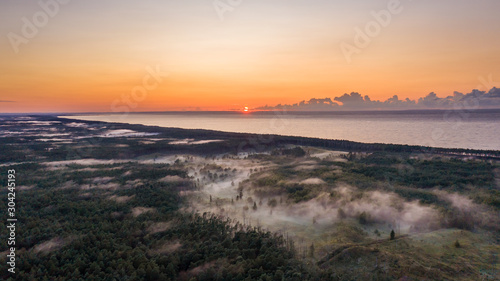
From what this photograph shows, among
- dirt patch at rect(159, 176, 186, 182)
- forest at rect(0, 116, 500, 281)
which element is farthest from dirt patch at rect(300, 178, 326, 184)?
dirt patch at rect(159, 176, 186, 182)

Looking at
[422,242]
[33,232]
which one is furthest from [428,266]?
[33,232]

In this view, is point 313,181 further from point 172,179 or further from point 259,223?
point 172,179

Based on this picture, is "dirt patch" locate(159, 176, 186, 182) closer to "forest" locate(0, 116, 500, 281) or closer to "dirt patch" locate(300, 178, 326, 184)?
"forest" locate(0, 116, 500, 281)

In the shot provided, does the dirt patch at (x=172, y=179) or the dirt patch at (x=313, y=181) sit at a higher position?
the dirt patch at (x=313, y=181)

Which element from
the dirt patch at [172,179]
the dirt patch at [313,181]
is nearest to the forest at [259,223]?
the dirt patch at [313,181]

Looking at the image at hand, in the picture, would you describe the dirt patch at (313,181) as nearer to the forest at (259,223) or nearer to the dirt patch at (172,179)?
the forest at (259,223)

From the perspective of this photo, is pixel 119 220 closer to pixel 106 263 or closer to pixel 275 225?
pixel 106 263

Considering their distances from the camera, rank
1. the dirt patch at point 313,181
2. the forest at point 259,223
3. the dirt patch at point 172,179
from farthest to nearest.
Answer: the dirt patch at point 172,179 → the dirt patch at point 313,181 → the forest at point 259,223

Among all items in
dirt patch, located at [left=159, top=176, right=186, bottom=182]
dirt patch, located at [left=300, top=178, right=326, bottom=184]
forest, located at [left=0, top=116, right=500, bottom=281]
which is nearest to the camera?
forest, located at [left=0, top=116, right=500, bottom=281]

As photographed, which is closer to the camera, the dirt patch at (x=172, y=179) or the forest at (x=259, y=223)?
the forest at (x=259, y=223)

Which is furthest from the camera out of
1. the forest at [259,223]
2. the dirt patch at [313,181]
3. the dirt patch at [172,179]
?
the dirt patch at [172,179]

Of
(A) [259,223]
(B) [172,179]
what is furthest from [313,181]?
(B) [172,179]
